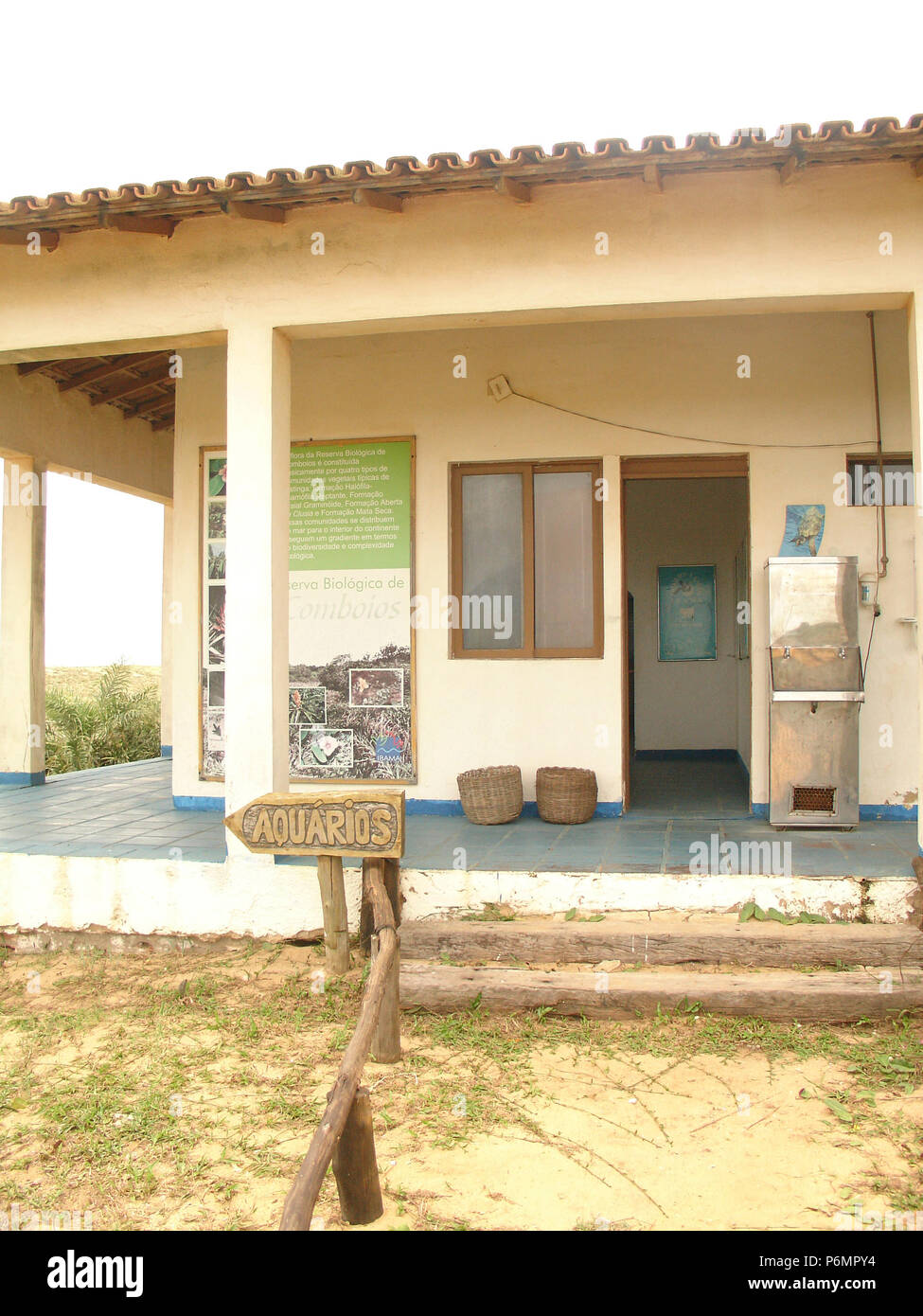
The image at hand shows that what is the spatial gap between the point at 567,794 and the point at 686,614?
16.6 feet

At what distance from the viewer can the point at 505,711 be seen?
7.13m

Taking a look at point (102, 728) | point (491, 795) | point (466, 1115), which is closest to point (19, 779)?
point (102, 728)

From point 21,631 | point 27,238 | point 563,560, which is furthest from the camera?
point 21,631

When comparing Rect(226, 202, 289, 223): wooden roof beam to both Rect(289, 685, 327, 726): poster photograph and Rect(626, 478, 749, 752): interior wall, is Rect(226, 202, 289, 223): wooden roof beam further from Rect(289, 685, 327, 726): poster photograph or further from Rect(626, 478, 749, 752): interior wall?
Rect(626, 478, 749, 752): interior wall

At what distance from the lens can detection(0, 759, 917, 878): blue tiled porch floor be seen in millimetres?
5391

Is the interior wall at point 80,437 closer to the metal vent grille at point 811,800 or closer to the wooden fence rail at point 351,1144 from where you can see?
the wooden fence rail at point 351,1144

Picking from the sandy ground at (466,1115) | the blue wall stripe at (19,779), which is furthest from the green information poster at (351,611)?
the blue wall stripe at (19,779)

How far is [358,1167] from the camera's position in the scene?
9.47 ft

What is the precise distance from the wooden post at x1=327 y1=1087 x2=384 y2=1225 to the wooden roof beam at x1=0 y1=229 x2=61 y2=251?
5155mm

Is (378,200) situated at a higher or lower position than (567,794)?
higher

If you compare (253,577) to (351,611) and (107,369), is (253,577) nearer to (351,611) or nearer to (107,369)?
(351,611)

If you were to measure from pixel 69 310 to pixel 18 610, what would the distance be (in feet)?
13.5

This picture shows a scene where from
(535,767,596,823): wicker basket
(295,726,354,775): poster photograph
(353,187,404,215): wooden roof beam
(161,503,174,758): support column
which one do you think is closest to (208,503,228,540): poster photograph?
(295,726,354,775): poster photograph
